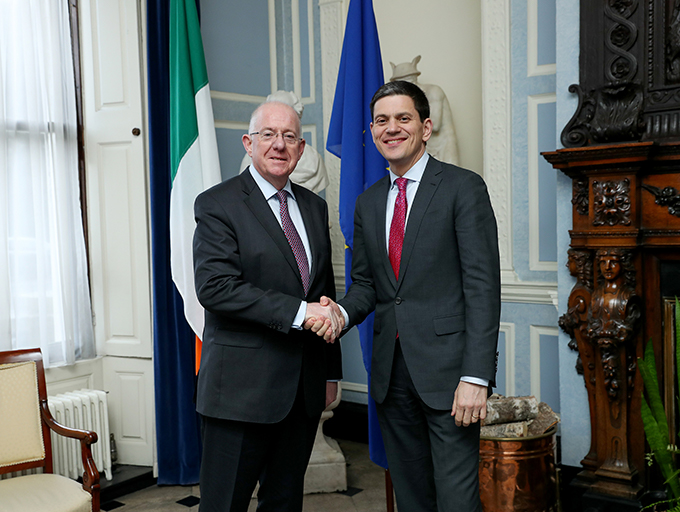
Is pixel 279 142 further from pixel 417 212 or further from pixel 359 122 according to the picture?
pixel 359 122

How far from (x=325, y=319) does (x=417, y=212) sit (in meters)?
0.41

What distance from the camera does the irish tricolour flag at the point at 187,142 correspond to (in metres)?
3.25

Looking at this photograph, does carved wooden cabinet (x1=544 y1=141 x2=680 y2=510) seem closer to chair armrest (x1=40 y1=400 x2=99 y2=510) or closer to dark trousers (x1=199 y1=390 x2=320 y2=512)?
dark trousers (x1=199 y1=390 x2=320 y2=512)

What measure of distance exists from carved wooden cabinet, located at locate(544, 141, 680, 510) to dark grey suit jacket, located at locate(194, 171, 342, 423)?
1.38m

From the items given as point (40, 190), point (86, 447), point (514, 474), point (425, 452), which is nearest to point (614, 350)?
point (514, 474)

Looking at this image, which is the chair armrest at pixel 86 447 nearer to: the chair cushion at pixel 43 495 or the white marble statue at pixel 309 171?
the chair cushion at pixel 43 495

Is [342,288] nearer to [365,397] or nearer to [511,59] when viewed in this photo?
[365,397]

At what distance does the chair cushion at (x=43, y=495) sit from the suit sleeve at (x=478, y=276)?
1626mm

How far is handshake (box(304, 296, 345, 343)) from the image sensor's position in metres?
1.76

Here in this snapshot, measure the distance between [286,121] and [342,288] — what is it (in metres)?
2.46

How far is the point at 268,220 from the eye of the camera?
1837 millimetres

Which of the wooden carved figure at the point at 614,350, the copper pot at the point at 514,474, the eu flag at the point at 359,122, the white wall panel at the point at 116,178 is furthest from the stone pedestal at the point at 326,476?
the wooden carved figure at the point at 614,350

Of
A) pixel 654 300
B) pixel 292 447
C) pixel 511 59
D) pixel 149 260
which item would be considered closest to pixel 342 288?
pixel 149 260

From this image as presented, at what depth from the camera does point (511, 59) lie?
330cm
